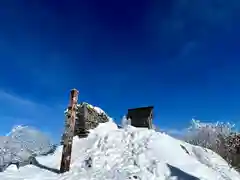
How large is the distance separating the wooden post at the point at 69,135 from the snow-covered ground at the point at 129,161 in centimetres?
47

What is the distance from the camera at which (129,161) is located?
1308 cm

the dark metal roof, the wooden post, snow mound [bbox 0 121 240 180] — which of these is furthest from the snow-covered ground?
the dark metal roof

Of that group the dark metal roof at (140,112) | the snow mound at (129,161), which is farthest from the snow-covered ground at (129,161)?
the dark metal roof at (140,112)

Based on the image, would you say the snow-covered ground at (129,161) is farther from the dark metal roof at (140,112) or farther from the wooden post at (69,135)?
the dark metal roof at (140,112)

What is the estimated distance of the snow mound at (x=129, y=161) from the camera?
11438 mm

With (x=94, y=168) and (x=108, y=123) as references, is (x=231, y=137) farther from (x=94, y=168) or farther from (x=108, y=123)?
(x=94, y=168)

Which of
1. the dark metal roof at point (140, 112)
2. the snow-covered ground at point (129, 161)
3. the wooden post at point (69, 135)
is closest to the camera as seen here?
the snow-covered ground at point (129, 161)

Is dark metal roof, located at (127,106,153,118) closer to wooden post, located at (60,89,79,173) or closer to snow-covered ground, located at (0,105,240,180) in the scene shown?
snow-covered ground, located at (0,105,240,180)

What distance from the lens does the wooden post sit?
42.8 feet

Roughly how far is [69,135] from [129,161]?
339 cm

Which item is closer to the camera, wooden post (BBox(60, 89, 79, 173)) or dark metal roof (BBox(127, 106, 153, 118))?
wooden post (BBox(60, 89, 79, 173))

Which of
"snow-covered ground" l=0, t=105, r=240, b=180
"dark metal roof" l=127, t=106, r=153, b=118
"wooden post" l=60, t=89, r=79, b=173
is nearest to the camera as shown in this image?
"snow-covered ground" l=0, t=105, r=240, b=180

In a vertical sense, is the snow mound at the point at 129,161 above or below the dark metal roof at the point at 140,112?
below

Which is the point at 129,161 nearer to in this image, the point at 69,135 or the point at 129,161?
the point at 129,161
